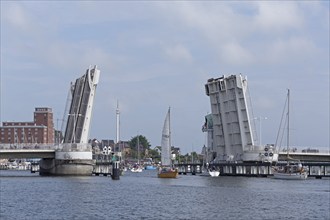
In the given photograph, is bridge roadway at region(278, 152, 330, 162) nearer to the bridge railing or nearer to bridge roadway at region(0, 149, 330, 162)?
bridge roadway at region(0, 149, 330, 162)

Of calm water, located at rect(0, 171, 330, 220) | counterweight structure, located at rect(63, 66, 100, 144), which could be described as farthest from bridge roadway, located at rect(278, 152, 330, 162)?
calm water, located at rect(0, 171, 330, 220)

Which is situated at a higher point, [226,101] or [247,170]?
[226,101]

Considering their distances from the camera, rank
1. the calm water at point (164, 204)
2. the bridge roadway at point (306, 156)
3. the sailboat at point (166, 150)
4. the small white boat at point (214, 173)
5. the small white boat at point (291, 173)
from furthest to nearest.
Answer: the bridge roadway at point (306, 156) → the small white boat at point (214, 173) → the sailboat at point (166, 150) → the small white boat at point (291, 173) → the calm water at point (164, 204)

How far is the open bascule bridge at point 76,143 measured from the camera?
335 ft

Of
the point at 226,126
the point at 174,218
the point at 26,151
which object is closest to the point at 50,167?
the point at 26,151

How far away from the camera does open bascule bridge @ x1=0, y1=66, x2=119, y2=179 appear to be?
335 feet

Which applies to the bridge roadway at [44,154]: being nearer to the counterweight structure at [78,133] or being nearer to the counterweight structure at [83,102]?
the counterweight structure at [78,133]

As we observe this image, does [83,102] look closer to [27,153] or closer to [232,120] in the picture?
[27,153]

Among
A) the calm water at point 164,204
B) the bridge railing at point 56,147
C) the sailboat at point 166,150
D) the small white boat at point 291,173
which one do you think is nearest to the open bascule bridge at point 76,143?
the bridge railing at point 56,147

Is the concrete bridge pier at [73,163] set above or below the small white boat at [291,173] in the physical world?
above

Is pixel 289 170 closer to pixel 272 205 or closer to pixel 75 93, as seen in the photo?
pixel 75 93

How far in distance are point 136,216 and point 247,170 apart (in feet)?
228

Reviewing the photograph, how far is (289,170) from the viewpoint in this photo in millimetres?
101812

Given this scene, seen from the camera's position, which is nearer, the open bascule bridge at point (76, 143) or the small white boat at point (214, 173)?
the open bascule bridge at point (76, 143)
